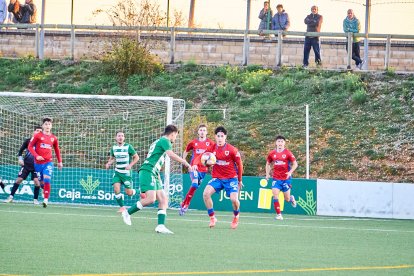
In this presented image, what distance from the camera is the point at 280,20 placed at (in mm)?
36125

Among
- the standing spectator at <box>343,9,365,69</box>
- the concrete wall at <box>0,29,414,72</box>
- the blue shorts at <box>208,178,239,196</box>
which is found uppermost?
the standing spectator at <box>343,9,365,69</box>

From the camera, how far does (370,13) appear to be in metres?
34.8

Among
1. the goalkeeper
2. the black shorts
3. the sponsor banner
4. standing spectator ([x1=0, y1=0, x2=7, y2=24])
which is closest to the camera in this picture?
the goalkeeper

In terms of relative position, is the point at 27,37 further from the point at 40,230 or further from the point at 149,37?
the point at 40,230

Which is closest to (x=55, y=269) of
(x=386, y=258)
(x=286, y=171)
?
(x=386, y=258)

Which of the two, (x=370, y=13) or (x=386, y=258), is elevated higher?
(x=370, y=13)

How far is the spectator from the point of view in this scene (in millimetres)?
38312

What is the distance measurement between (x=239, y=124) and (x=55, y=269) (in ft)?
75.6

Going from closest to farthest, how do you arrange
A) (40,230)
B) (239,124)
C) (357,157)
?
(40,230), (357,157), (239,124)

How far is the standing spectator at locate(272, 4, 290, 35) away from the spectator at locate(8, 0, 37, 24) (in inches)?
347

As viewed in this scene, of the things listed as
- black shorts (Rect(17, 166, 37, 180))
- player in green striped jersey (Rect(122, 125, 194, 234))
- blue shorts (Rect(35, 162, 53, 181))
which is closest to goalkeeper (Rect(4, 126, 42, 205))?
black shorts (Rect(17, 166, 37, 180))

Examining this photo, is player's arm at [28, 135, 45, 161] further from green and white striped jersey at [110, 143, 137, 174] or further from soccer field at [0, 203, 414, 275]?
soccer field at [0, 203, 414, 275]

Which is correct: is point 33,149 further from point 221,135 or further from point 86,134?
point 86,134

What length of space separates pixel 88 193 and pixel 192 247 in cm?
1329
